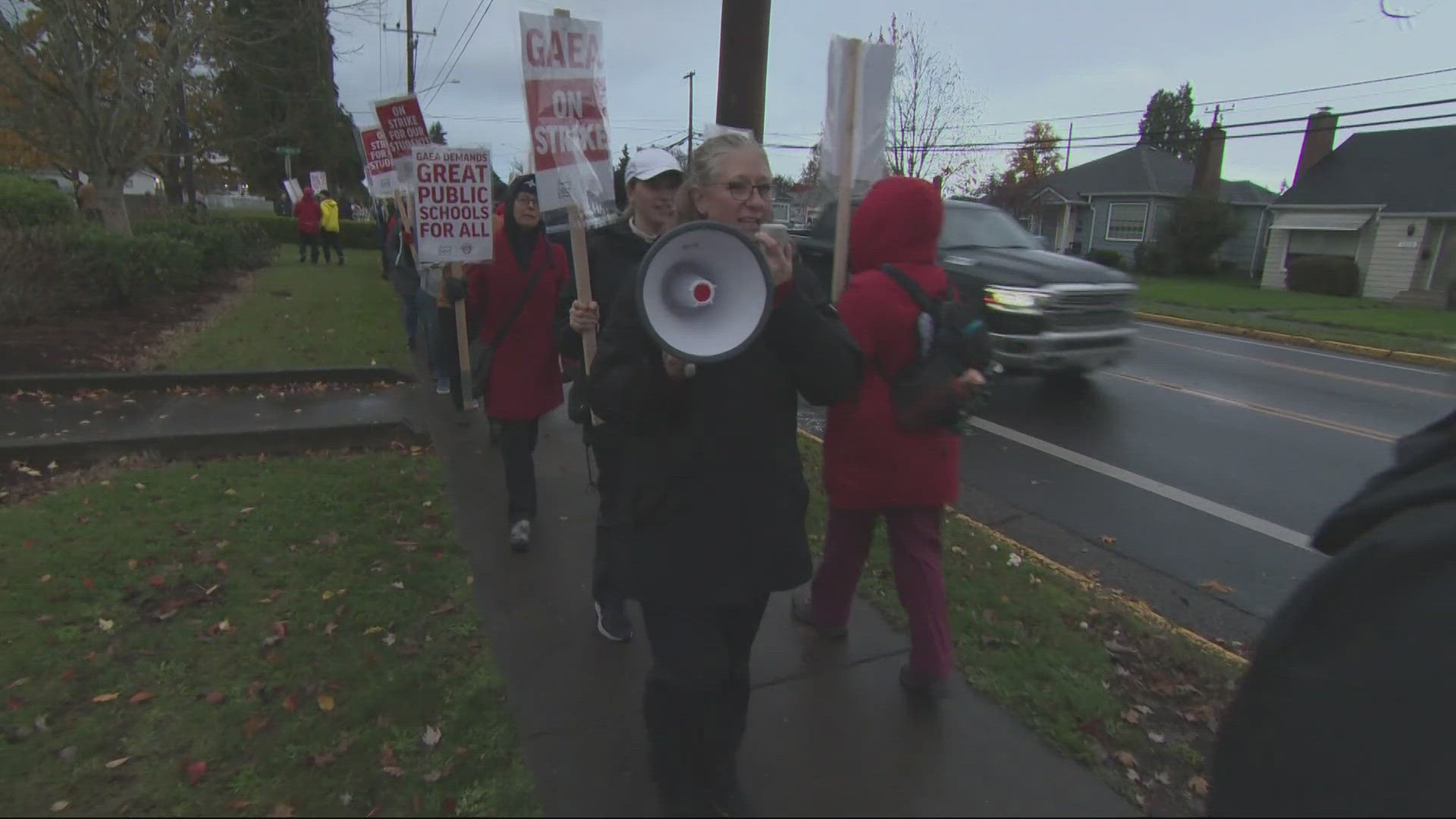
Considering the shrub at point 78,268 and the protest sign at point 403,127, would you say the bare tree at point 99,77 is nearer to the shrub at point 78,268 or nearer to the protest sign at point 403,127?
the shrub at point 78,268

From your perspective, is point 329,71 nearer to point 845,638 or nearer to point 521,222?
point 521,222

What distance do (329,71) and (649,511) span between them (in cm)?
3711

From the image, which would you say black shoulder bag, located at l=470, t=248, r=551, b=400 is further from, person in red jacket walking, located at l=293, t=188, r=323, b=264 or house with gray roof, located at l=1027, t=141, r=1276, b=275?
house with gray roof, located at l=1027, t=141, r=1276, b=275

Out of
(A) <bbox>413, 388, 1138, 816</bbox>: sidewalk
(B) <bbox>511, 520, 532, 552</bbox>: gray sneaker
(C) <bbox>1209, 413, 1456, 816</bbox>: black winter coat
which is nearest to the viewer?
(C) <bbox>1209, 413, 1456, 816</bbox>: black winter coat

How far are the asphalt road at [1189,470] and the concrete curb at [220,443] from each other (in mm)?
4318

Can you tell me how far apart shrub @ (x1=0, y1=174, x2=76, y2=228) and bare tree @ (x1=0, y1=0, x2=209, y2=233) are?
2.36 ft

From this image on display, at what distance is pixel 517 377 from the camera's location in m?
4.49

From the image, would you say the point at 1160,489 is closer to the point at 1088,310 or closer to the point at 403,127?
the point at 1088,310

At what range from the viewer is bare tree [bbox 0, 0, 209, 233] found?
11.4 m

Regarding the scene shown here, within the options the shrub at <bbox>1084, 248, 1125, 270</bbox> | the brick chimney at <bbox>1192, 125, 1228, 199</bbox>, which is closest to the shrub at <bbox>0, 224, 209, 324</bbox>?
the shrub at <bbox>1084, 248, 1125, 270</bbox>

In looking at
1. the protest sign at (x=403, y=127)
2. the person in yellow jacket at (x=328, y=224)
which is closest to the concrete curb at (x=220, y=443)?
the protest sign at (x=403, y=127)

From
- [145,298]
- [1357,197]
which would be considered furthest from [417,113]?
[1357,197]

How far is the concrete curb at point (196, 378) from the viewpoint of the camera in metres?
7.29

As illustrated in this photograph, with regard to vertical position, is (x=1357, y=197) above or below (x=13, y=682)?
above
